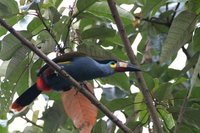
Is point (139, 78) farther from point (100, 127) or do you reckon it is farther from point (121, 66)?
point (100, 127)

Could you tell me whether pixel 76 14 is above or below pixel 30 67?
above

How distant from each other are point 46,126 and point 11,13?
0.51 meters

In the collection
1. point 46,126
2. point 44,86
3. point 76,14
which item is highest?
point 76,14

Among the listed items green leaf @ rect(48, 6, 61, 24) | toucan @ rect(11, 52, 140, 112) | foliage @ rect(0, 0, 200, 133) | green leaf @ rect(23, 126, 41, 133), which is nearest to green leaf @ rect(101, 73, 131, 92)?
foliage @ rect(0, 0, 200, 133)

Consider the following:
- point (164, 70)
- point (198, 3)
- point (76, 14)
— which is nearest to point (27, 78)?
point (76, 14)

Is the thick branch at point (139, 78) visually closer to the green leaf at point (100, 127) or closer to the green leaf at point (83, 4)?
the green leaf at point (83, 4)

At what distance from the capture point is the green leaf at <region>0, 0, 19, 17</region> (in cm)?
181

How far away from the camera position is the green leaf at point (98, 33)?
2070 mm

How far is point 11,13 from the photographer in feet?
6.17

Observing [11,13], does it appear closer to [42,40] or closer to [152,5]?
[42,40]

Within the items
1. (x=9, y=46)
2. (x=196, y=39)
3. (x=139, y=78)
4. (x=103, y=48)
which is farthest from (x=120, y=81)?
(x=9, y=46)

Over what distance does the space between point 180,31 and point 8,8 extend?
26.5 inches

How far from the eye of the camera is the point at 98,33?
2094 mm


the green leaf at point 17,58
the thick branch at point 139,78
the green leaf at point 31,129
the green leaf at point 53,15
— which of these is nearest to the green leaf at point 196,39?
the thick branch at point 139,78
